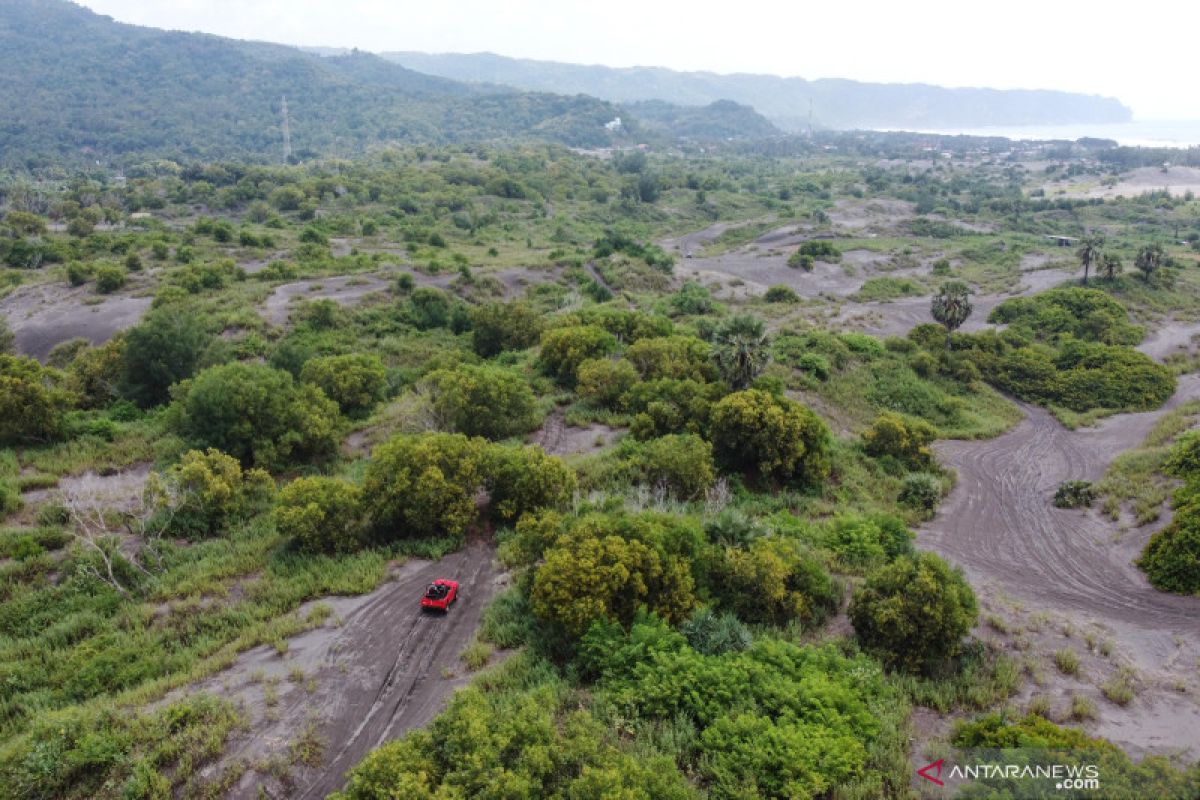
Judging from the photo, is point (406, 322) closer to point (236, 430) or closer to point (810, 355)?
point (236, 430)

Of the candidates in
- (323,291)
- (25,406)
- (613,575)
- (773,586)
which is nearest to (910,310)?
(773,586)

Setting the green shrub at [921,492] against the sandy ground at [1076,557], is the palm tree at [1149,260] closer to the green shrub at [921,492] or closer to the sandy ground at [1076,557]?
the sandy ground at [1076,557]

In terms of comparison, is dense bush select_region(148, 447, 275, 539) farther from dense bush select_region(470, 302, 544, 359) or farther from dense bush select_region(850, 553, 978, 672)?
dense bush select_region(470, 302, 544, 359)

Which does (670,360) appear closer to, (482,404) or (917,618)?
(482,404)

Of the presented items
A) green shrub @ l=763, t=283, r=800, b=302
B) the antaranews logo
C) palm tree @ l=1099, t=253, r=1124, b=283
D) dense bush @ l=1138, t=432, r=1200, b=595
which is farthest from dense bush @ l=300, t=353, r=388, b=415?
palm tree @ l=1099, t=253, r=1124, b=283

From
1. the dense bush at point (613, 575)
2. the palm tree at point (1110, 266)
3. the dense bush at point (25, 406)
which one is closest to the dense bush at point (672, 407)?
the dense bush at point (613, 575)
